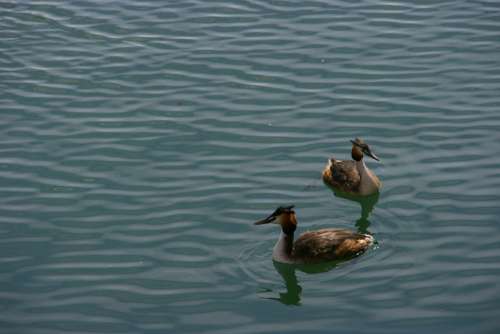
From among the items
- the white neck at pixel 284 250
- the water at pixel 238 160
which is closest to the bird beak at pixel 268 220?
the white neck at pixel 284 250

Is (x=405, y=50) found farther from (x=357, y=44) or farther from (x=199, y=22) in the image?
(x=199, y=22)

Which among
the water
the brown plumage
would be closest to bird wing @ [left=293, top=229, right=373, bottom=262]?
the water

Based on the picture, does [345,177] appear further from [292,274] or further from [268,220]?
[292,274]

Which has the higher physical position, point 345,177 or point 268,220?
point 345,177

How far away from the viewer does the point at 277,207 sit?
59.5 ft

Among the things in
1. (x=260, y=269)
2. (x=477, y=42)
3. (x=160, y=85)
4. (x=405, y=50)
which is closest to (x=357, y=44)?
(x=405, y=50)

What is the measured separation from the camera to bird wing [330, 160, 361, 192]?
18953 mm

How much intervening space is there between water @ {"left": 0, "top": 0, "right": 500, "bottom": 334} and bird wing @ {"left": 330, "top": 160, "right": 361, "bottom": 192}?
296 millimetres

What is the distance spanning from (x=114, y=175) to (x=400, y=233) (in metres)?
5.31

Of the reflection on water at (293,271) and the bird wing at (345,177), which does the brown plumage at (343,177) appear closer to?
the bird wing at (345,177)

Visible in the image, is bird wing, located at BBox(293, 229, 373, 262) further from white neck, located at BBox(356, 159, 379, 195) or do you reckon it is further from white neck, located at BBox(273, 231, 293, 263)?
white neck, located at BBox(356, 159, 379, 195)

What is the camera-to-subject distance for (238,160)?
1972 centimetres

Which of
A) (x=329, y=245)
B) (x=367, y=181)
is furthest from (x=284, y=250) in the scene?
(x=367, y=181)

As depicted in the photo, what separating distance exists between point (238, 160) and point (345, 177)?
80.5 inches
